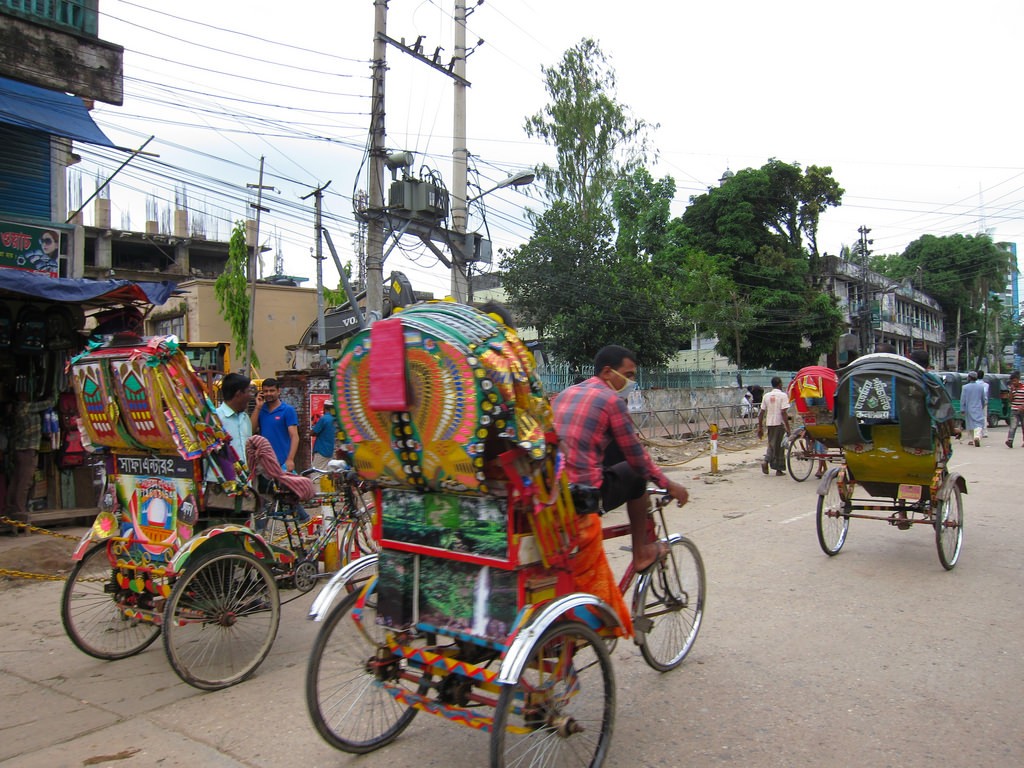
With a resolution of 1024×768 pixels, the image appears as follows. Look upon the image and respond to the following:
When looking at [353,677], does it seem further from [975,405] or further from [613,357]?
[975,405]

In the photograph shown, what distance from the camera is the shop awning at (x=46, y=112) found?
7975mm

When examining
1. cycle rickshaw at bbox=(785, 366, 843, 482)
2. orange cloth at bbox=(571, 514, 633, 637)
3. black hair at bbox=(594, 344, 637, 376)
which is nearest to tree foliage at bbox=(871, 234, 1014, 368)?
cycle rickshaw at bbox=(785, 366, 843, 482)

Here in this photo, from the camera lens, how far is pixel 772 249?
1296 inches

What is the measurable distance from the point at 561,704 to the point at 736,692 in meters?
1.51

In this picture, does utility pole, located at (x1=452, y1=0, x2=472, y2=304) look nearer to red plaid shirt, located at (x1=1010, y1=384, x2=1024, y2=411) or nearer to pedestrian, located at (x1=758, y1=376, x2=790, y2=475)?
pedestrian, located at (x1=758, y1=376, x2=790, y2=475)

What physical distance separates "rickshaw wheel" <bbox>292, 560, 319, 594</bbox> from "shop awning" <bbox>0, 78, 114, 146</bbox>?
18.7ft

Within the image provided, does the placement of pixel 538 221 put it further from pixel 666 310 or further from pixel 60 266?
pixel 60 266

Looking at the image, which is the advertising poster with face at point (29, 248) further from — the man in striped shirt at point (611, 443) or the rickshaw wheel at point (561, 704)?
the rickshaw wheel at point (561, 704)

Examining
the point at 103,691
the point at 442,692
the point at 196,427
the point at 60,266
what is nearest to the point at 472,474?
the point at 442,692

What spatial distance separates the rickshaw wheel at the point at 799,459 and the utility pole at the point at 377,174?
7.52 metres

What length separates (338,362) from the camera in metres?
3.25

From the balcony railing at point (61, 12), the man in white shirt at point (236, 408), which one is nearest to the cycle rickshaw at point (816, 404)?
the man in white shirt at point (236, 408)

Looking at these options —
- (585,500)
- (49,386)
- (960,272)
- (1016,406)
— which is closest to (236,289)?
(49,386)

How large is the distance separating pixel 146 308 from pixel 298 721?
6439mm
